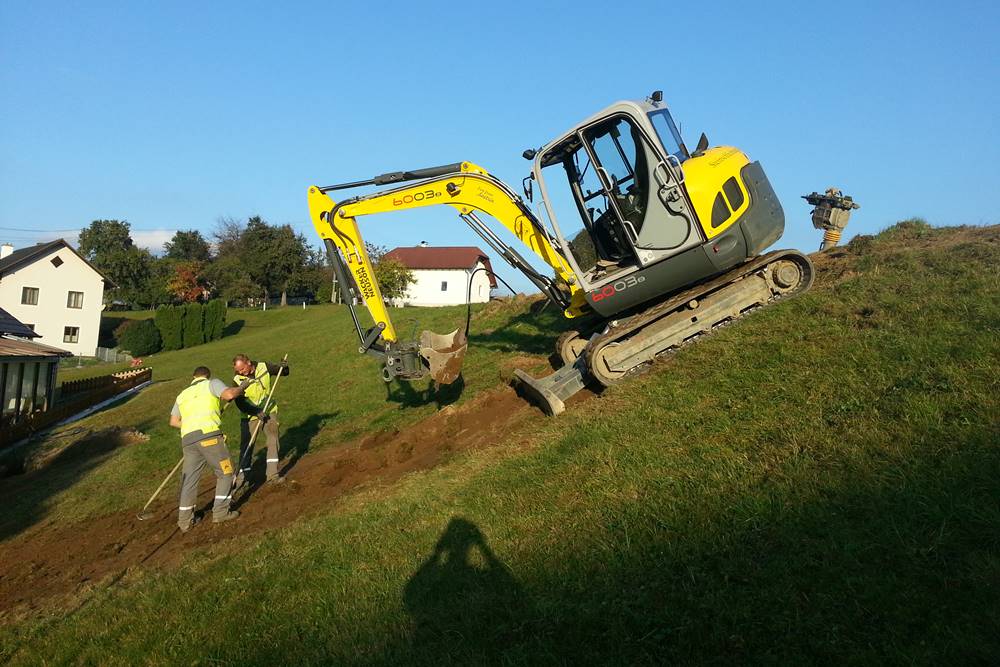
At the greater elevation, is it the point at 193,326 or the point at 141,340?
the point at 193,326

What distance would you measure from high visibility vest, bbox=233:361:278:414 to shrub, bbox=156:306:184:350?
1678 inches

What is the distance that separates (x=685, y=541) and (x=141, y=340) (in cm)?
5058

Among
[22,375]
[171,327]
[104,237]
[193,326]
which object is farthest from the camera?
[104,237]

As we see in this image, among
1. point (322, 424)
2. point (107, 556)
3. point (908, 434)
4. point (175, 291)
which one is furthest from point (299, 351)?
point (175, 291)

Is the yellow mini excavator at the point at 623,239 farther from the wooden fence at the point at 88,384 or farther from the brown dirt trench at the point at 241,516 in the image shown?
the wooden fence at the point at 88,384

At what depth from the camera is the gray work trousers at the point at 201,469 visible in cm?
877

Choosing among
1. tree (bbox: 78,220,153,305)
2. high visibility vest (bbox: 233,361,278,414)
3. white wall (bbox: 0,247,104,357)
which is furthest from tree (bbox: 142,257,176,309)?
high visibility vest (bbox: 233,361,278,414)

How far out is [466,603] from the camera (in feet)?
16.6

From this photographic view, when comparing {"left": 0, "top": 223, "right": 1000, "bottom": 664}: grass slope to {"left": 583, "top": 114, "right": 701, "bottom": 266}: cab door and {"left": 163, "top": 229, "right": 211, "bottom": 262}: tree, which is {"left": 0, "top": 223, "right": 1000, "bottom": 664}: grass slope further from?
{"left": 163, "top": 229, "right": 211, "bottom": 262}: tree

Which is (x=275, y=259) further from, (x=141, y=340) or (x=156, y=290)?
(x=141, y=340)

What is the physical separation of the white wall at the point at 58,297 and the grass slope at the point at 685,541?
47323mm

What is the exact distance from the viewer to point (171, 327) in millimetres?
49031

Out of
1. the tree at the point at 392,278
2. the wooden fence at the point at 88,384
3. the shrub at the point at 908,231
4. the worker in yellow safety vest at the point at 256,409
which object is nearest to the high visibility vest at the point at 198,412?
the worker in yellow safety vest at the point at 256,409

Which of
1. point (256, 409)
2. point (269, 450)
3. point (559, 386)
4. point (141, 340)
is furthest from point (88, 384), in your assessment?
point (559, 386)
